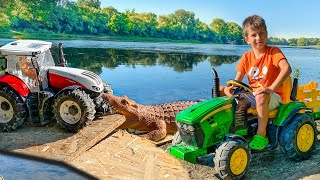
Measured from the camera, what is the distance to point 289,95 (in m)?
5.54

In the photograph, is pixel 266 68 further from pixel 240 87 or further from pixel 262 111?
pixel 262 111

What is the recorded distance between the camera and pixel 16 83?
7.88 metres

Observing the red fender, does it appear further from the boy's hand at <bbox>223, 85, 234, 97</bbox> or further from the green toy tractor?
the boy's hand at <bbox>223, 85, 234, 97</bbox>

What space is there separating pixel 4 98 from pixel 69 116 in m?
1.50

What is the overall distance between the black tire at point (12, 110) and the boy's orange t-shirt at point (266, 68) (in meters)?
4.80

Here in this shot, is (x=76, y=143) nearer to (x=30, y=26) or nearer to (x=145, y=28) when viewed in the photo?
(x=30, y=26)

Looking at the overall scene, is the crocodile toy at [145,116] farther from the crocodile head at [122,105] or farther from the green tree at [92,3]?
the green tree at [92,3]

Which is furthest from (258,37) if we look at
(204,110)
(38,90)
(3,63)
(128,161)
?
(3,63)

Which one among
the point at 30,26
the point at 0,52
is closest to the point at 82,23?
the point at 30,26

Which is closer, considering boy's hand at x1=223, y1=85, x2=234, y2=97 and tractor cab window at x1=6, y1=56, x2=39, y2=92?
boy's hand at x1=223, y1=85, x2=234, y2=97

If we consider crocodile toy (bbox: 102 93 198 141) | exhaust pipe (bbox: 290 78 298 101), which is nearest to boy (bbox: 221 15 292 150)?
exhaust pipe (bbox: 290 78 298 101)

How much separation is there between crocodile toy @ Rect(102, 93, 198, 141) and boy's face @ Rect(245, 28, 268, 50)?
140 inches

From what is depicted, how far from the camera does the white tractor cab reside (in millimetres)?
7555

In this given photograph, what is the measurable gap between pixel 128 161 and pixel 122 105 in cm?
284
